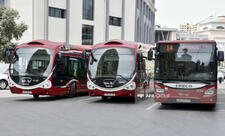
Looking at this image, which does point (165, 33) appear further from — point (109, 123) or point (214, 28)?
point (109, 123)

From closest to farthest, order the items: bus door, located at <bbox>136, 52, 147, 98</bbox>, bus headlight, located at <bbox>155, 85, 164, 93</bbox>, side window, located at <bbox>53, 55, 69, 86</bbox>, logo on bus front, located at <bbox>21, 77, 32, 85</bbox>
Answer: bus headlight, located at <bbox>155, 85, 164, 93</bbox>, bus door, located at <bbox>136, 52, 147, 98</bbox>, logo on bus front, located at <bbox>21, 77, 32, 85</bbox>, side window, located at <bbox>53, 55, 69, 86</bbox>

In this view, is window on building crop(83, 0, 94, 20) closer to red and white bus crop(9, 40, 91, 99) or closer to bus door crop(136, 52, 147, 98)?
red and white bus crop(9, 40, 91, 99)

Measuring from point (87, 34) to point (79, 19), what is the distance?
101 inches

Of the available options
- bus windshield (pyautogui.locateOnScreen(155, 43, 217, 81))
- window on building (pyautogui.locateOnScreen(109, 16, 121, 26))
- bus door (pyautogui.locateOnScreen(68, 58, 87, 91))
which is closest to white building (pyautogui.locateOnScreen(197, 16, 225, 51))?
window on building (pyautogui.locateOnScreen(109, 16, 121, 26))

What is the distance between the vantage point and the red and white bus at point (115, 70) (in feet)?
54.2

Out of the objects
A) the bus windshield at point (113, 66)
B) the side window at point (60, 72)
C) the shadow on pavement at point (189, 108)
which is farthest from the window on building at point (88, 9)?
the shadow on pavement at point (189, 108)

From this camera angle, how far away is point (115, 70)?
16.8 meters

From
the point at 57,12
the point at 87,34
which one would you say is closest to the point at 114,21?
the point at 87,34

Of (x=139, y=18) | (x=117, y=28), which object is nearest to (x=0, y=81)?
(x=117, y=28)

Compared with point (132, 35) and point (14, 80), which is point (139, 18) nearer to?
point (132, 35)

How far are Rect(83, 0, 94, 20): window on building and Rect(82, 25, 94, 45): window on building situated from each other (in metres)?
1.27

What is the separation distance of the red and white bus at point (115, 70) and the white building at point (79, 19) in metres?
28.0

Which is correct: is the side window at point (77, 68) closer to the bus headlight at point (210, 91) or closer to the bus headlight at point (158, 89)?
the bus headlight at point (158, 89)

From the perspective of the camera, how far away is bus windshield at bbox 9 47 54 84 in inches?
691
